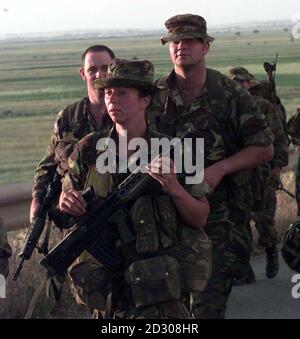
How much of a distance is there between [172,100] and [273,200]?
3401mm

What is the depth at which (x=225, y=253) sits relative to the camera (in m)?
5.88

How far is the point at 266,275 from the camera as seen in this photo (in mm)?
8359

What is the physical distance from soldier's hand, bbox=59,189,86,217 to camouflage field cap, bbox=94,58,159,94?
504 mm

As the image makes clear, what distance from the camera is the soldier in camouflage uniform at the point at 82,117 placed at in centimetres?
581

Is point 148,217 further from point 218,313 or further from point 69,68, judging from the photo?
point 69,68

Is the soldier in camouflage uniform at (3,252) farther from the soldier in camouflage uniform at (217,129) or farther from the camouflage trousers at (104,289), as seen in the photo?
the camouflage trousers at (104,289)

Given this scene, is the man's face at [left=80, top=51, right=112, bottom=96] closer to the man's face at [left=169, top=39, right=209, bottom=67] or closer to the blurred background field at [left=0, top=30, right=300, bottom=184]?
the man's face at [left=169, top=39, right=209, bottom=67]

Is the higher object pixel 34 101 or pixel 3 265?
pixel 3 265

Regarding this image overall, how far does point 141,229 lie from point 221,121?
58.2 inches

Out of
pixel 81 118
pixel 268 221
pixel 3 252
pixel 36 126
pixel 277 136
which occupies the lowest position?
pixel 36 126

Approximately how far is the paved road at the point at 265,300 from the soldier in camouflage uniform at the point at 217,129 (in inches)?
48.8

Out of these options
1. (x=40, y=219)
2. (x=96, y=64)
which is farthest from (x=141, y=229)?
(x=96, y=64)

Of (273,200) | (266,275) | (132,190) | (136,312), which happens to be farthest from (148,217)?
(273,200)

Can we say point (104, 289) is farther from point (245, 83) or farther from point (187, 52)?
point (245, 83)
